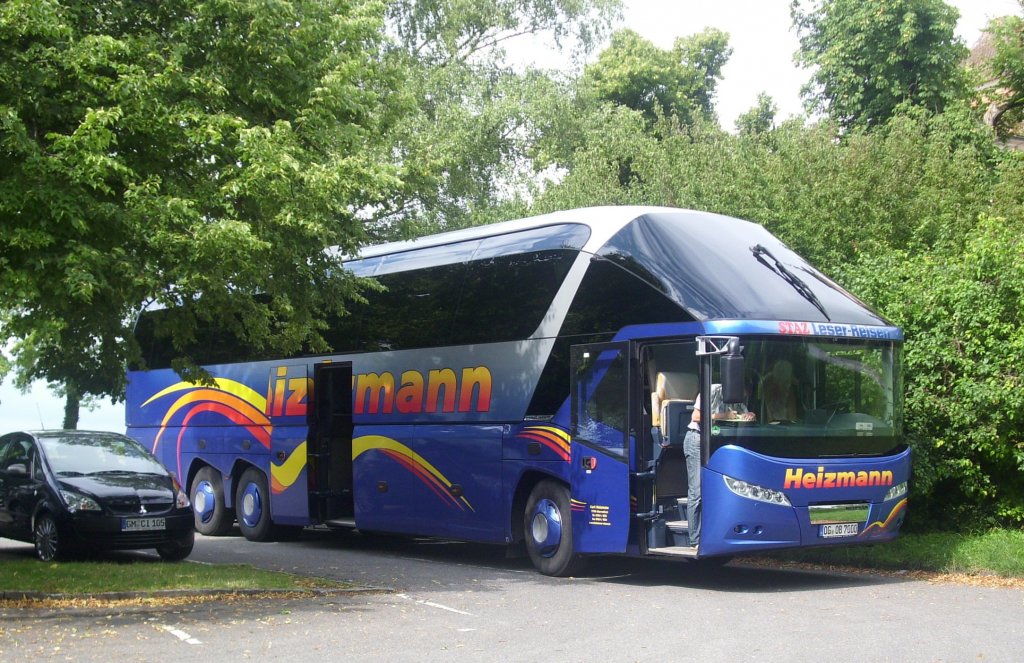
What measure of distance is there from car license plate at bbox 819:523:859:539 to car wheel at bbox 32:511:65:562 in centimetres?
904

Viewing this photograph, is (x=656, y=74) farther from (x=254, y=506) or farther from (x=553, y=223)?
(x=553, y=223)

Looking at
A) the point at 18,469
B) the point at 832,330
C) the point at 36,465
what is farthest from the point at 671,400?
the point at 18,469

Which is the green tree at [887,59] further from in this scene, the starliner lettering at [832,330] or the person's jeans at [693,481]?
the person's jeans at [693,481]

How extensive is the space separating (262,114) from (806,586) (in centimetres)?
811

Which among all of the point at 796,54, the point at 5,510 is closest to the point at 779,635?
the point at 5,510

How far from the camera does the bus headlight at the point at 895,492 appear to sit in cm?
1357

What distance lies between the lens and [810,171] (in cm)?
2095

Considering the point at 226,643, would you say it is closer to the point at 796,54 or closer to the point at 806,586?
the point at 806,586

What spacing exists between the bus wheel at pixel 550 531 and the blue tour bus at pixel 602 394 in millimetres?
31

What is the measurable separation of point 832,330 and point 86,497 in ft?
29.9

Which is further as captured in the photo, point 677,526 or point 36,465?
point 36,465

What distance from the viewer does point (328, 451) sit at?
61.2 feet

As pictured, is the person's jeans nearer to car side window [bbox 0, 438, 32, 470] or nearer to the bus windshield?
the bus windshield

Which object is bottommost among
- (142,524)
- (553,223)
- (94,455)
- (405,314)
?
(142,524)
